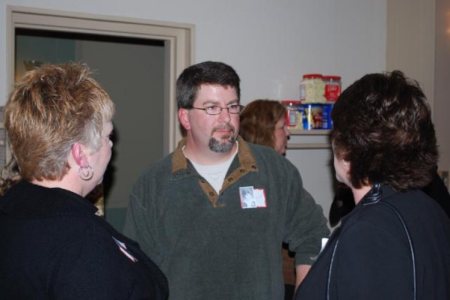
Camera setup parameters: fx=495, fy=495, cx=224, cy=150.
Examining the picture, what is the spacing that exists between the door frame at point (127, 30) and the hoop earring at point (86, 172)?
68.2 inches

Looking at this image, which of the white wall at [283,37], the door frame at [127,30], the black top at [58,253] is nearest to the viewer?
the black top at [58,253]

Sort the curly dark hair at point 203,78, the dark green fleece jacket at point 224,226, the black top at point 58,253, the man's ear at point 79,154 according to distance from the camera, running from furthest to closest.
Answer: the curly dark hair at point 203,78 < the dark green fleece jacket at point 224,226 < the man's ear at point 79,154 < the black top at point 58,253

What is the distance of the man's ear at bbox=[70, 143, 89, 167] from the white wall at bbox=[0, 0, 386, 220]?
186cm

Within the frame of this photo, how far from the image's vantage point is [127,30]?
9.65 feet

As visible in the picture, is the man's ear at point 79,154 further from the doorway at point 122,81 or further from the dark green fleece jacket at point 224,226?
the doorway at point 122,81

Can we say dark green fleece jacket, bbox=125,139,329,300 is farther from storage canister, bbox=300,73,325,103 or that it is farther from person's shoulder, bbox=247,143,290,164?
storage canister, bbox=300,73,325,103

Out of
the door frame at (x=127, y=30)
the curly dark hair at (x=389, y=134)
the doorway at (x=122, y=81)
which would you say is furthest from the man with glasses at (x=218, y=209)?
the doorway at (x=122, y=81)

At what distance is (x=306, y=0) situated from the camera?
348cm

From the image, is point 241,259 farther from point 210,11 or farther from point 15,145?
point 210,11

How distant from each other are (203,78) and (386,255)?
3.53 ft

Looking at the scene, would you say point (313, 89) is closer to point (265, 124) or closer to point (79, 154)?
point (265, 124)

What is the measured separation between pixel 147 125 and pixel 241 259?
2.63 m

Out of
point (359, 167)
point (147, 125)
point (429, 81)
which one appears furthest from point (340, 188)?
point (359, 167)

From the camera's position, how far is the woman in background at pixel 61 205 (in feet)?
3.23
